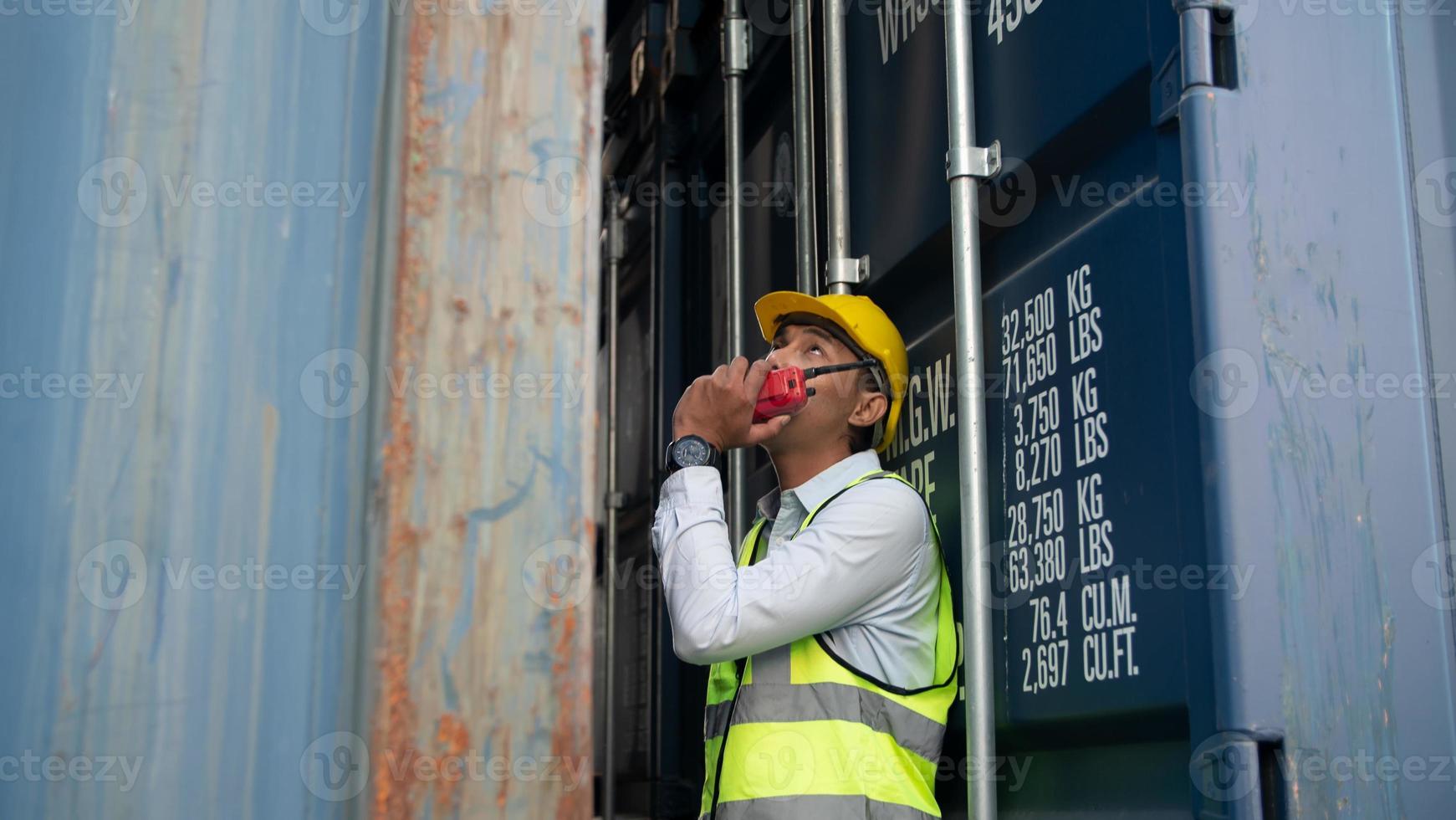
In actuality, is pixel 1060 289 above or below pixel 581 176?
above

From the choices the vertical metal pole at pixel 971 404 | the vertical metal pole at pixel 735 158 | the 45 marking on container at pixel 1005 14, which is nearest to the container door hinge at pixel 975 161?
the vertical metal pole at pixel 971 404

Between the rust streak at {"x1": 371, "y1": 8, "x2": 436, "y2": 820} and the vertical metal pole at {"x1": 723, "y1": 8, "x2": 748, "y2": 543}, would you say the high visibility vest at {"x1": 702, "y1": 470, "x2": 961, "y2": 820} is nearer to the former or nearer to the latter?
the vertical metal pole at {"x1": 723, "y1": 8, "x2": 748, "y2": 543}

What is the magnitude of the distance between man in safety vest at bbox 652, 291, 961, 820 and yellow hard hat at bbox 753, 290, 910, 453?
0.01 metres

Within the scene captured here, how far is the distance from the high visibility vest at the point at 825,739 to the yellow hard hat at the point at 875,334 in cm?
30

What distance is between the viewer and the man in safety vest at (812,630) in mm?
2152

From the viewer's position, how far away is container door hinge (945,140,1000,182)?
220cm

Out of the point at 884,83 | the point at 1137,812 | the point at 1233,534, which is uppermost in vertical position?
the point at 884,83

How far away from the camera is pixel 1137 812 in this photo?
1.81 metres

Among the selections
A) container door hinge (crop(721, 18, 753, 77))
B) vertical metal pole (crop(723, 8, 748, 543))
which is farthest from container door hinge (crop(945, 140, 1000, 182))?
container door hinge (crop(721, 18, 753, 77))

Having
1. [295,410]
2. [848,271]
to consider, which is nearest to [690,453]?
[848,271]

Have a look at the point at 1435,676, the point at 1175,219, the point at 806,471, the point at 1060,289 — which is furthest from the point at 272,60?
the point at 806,471

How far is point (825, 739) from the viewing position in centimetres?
218

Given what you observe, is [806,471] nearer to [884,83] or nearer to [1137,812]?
[884,83]

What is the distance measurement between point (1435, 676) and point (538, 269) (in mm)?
1243
